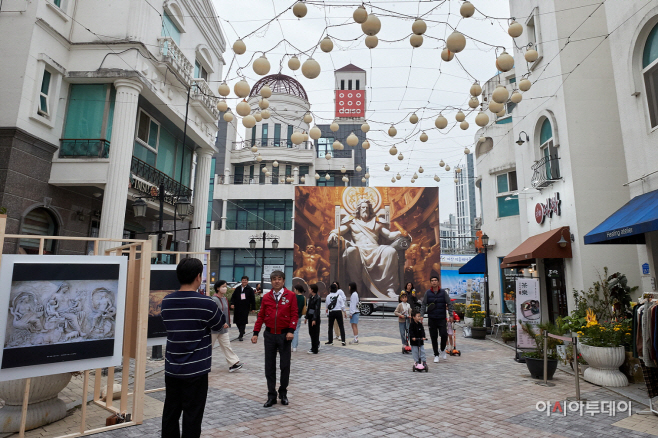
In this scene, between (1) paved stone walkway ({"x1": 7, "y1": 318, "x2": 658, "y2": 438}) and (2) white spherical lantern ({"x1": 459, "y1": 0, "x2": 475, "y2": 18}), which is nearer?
(1) paved stone walkway ({"x1": 7, "y1": 318, "x2": 658, "y2": 438})

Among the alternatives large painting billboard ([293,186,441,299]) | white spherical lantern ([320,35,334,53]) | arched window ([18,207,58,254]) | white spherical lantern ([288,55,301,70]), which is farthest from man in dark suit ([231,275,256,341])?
large painting billboard ([293,186,441,299])

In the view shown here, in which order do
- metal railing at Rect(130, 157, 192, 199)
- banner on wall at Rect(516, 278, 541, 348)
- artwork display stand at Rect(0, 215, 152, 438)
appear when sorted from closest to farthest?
artwork display stand at Rect(0, 215, 152, 438), banner on wall at Rect(516, 278, 541, 348), metal railing at Rect(130, 157, 192, 199)

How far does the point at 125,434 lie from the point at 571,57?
1410 centimetres

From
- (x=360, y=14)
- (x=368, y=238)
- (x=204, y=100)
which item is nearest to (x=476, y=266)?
(x=368, y=238)

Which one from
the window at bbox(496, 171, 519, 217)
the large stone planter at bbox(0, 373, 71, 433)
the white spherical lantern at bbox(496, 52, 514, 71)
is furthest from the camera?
the window at bbox(496, 171, 519, 217)

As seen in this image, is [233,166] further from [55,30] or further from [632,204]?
[632,204]

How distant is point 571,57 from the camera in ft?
39.3

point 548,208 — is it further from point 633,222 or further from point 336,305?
point 336,305

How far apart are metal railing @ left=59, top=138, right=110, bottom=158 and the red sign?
2514 centimetres

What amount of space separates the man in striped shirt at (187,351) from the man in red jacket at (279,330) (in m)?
2.38

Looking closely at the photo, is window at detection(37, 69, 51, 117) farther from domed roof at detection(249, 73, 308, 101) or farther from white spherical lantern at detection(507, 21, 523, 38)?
domed roof at detection(249, 73, 308, 101)

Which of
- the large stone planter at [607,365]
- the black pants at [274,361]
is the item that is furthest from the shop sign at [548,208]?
the black pants at [274,361]

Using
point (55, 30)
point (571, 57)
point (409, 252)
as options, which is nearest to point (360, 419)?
point (571, 57)

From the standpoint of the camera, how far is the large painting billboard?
90.8 ft
